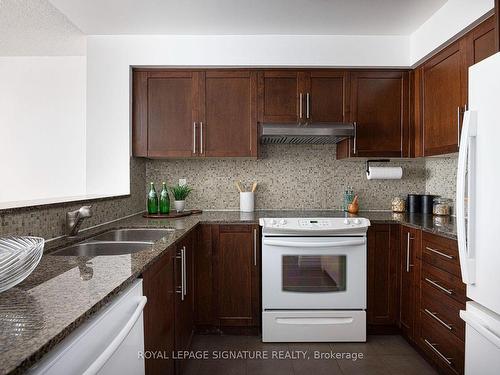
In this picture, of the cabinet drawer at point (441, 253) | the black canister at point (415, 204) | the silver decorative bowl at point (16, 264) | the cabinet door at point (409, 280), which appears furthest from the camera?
the black canister at point (415, 204)

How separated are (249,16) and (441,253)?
2.03 metres

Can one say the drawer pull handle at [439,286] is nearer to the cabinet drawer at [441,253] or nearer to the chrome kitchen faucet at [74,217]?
the cabinet drawer at [441,253]

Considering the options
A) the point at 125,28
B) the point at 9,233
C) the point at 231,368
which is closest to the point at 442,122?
the point at 231,368

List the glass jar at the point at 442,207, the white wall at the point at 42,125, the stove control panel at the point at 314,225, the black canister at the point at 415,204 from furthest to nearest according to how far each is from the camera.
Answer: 1. the white wall at the point at 42,125
2. the black canister at the point at 415,204
3. the glass jar at the point at 442,207
4. the stove control panel at the point at 314,225

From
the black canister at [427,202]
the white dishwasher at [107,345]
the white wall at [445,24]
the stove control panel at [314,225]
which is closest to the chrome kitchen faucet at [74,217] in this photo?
the white dishwasher at [107,345]

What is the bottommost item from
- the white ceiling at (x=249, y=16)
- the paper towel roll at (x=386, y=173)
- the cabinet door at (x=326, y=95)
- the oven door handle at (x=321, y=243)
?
the oven door handle at (x=321, y=243)

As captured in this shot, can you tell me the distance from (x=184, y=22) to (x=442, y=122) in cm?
202

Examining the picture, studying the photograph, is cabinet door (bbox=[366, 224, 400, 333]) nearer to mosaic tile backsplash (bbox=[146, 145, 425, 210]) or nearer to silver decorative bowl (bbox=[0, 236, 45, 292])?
mosaic tile backsplash (bbox=[146, 145, 425, 210])

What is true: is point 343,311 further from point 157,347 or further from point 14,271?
point 14,271

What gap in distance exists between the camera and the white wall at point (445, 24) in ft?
6.79

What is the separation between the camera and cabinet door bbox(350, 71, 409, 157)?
2.95 meters

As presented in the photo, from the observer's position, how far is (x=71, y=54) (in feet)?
11.3

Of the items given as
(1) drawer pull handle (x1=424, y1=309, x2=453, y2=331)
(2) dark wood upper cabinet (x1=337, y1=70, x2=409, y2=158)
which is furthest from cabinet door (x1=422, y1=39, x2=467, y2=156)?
(1) drawer pull handle (x1=424, y1=309, x2=453, y2=331)

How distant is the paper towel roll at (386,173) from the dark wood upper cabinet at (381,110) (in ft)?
0.64
